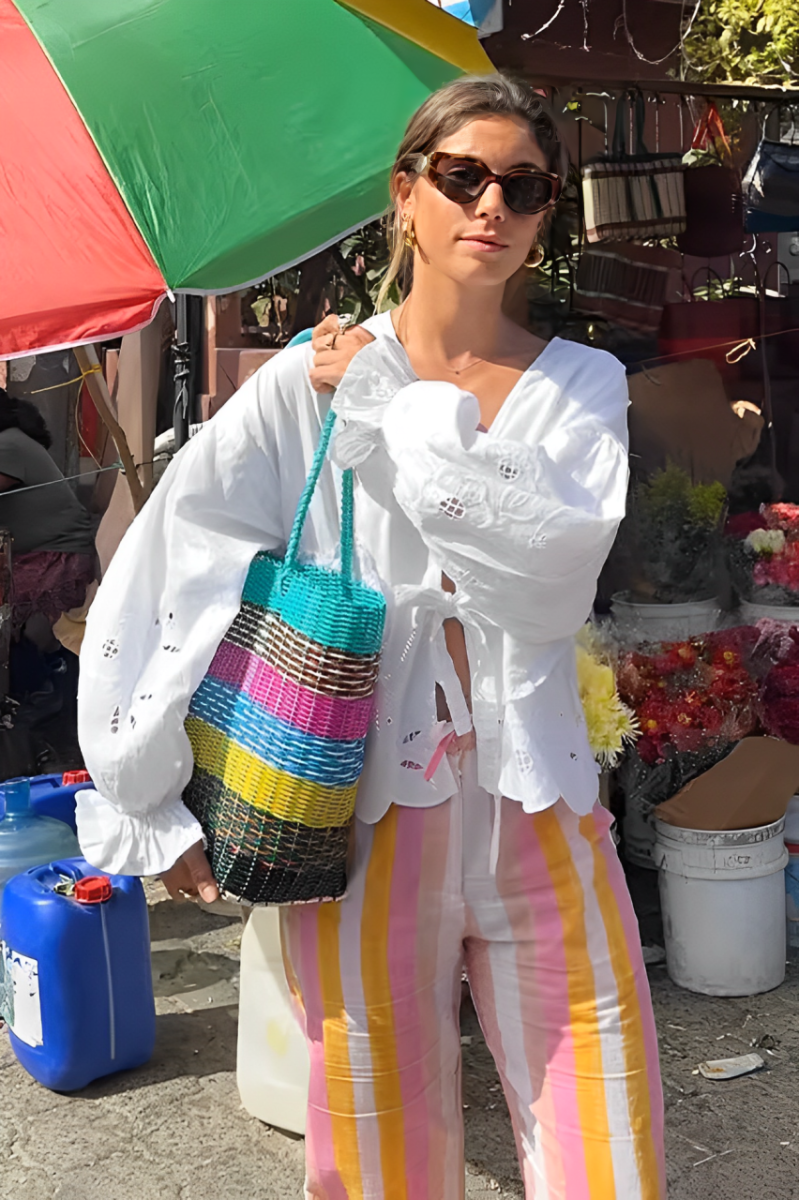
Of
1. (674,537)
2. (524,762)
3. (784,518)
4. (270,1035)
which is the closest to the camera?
(524,762)

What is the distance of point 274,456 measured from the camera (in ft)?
6.21

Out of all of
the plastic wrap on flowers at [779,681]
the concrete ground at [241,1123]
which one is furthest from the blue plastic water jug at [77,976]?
the plastic wrap on flowers at [779,681]

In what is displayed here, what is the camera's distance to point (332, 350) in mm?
1855

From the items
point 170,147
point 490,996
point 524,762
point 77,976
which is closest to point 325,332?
point 524,762

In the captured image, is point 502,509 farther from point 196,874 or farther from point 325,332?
point 196,874

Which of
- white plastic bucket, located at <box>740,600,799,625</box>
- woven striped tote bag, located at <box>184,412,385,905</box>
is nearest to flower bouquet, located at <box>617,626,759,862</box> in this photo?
white plastic bucket, located at <box>740,600,799,625</box>

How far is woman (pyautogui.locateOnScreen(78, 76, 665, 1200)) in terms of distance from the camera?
179 centimetres

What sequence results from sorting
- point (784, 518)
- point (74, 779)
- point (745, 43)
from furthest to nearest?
point (745, 43) < point (784, 518) < point (74, 779)

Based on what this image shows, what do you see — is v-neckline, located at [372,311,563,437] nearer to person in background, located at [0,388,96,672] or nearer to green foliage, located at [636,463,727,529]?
green foliage, located at [636,463,727,529]

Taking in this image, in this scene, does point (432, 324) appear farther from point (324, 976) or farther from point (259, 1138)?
point (259, 1138)

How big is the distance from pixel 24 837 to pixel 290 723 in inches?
88.0

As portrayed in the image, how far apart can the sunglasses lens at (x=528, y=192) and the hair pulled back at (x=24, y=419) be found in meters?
4.16

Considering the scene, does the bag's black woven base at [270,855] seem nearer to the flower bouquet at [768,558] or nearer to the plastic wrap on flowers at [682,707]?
the plastic wrap on flowers at [682,707]

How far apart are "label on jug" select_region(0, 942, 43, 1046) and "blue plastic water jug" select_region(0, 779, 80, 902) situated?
15.4 inches
